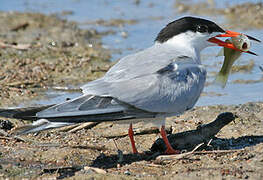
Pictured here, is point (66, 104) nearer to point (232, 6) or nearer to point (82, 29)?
point (82, 29)

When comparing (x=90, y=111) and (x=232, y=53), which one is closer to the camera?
(x=90, y=111)

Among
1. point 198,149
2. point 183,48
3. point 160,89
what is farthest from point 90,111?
point 183,48

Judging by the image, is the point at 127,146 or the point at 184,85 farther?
the point at 127,146

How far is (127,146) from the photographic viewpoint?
4.88 m

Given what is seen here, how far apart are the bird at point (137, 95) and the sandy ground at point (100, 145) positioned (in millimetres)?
306

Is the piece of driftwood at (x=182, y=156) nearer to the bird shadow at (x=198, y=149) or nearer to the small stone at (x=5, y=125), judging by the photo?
the bird shadow at (x=198, y=149)

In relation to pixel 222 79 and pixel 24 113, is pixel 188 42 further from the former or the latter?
pixel 24 113

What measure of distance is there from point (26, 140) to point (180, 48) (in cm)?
157

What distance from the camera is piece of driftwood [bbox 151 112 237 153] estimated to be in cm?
474

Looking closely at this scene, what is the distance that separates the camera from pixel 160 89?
4312 mm

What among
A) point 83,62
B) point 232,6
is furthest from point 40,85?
point 232,6

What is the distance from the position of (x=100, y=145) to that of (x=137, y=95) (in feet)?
2.60

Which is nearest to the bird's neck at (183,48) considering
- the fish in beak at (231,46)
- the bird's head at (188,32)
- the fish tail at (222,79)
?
the bird's head at (188,32)

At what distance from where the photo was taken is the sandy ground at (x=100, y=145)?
4020 millimetres
